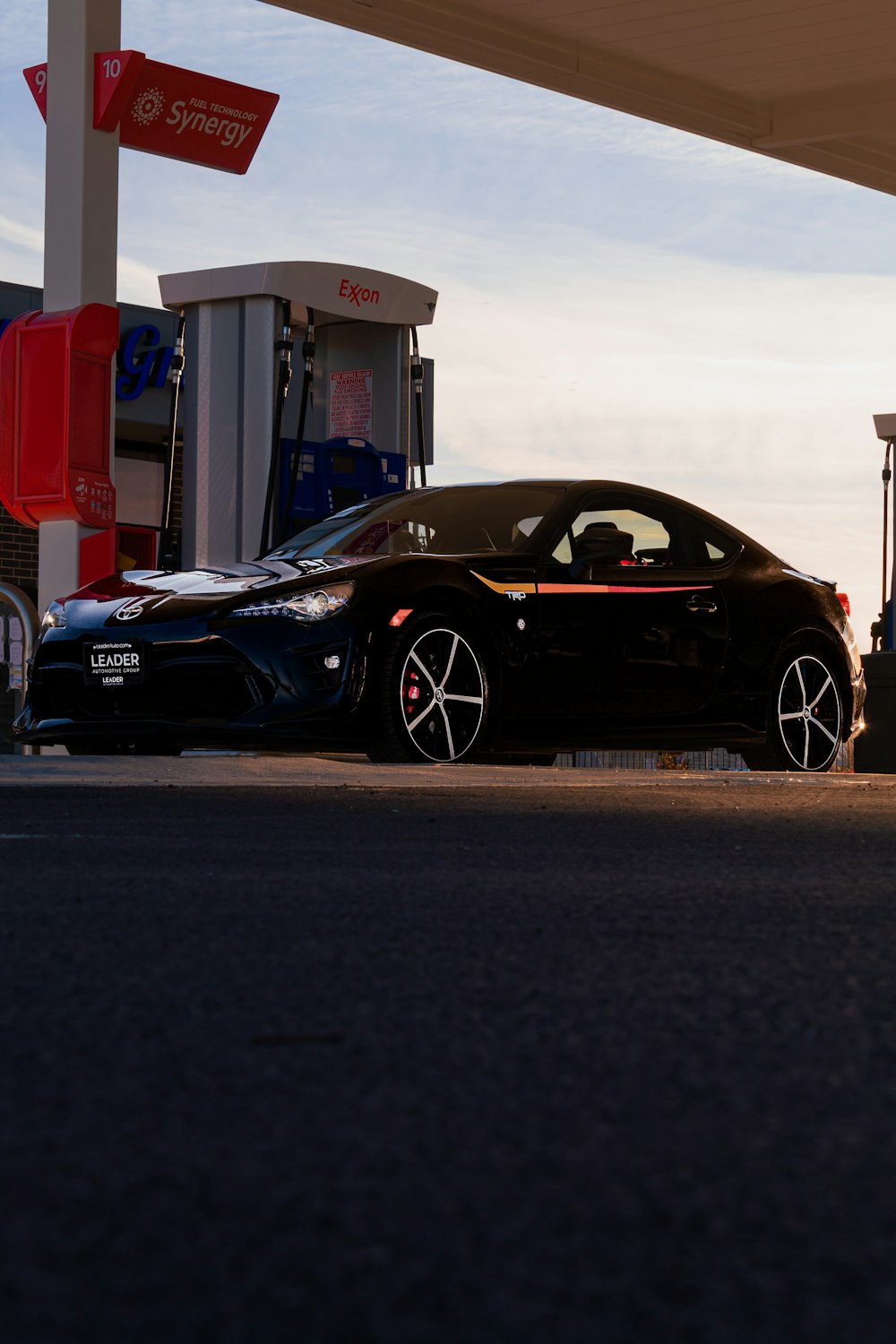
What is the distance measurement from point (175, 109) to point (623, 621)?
5.77 m

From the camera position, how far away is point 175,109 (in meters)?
12.8

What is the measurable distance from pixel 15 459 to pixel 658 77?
21.3ft

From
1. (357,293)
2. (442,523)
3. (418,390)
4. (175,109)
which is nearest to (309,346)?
(357,293)

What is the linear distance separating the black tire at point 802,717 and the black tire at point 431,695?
1.85 metres

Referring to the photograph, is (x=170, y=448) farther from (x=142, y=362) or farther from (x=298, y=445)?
(x=142, y=362)

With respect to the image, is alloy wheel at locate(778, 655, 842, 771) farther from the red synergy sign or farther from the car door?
the red synergy sign

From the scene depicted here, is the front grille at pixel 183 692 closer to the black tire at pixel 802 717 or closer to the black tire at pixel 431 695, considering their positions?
the black tire at pixel 431 695

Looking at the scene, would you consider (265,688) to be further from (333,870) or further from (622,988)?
(622,988)

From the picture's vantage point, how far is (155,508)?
28.7m

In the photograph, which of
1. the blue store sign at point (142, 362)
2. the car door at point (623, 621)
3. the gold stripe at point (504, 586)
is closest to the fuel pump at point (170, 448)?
the car door at point (623, 621)

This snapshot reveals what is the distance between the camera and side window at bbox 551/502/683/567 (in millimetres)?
8828

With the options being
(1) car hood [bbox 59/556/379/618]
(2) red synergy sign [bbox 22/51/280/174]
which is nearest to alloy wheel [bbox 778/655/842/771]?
(1) car hood [bbox 59/556/379/618]

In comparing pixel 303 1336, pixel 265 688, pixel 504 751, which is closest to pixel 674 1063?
pixel 303 1336

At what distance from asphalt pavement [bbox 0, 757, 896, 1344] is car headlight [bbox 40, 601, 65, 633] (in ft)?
15.0
